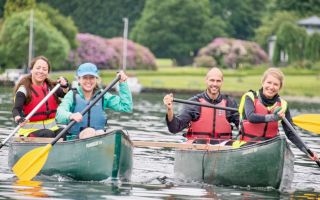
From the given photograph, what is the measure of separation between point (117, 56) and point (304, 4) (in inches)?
906

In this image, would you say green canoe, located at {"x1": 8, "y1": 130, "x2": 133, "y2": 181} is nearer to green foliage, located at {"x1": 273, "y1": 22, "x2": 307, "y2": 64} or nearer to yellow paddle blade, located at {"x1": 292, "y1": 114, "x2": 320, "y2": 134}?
yellow paddle blade, located at {"x1": 292, "y1": 114, "x2": 320, "y2": 134}

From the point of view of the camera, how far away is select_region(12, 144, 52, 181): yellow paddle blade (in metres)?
14.2

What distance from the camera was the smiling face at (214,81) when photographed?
14836 millimetres

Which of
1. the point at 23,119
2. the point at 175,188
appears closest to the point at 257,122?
the point at 175,188

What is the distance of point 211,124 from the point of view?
15.3 metres

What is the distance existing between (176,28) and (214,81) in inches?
3321

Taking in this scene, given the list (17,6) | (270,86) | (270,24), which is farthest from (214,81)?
(270,24)

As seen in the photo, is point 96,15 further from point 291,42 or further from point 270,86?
point 270,86

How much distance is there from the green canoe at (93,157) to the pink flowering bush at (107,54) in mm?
58017

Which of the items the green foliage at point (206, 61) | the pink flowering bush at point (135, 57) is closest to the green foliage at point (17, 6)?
the pink flowering bush at point (135, 57)

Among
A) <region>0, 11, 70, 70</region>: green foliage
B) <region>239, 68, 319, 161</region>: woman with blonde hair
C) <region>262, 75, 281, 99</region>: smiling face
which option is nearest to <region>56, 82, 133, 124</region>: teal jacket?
<region>239, 68, 319, 161</region>: woman with blonde hair

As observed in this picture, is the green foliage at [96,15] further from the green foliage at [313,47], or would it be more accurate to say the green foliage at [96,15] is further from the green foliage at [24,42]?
the green foliage at [24,42]

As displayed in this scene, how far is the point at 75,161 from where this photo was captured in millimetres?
14258

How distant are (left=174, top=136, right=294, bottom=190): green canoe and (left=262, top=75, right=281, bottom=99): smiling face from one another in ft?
2.54
